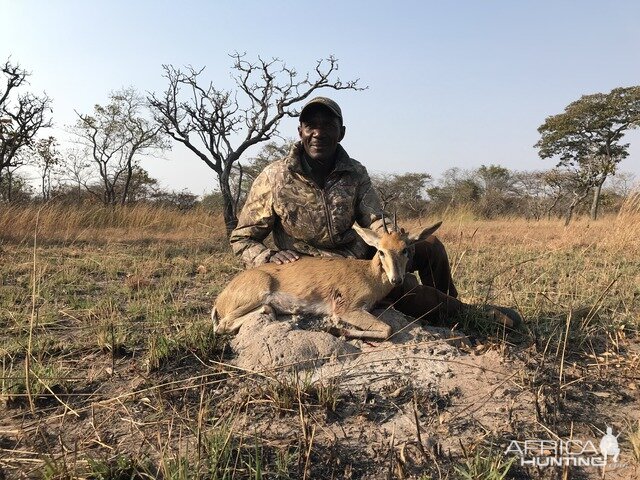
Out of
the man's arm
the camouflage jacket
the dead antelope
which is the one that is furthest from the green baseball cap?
the dead antelope

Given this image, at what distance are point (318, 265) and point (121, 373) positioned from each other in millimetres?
1541

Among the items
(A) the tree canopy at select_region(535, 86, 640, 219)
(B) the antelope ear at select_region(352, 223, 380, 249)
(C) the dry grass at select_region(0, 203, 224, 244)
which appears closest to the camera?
(B) the antelope ear at select_region(352, 223, 380, 249)

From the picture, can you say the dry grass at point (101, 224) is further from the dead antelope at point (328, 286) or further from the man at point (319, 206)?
the dead antelope at point (328, 286)

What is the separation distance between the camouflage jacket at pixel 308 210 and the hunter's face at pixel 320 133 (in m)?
0.11

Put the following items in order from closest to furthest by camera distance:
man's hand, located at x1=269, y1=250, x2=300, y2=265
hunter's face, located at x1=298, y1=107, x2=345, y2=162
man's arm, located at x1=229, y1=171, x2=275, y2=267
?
man's hand, located at x1=269, y1=250, x2=300, y2=265
hunter's face, located at x1=298, y1=107, x2=345, y2=162
man's arm, located at x1=229, y1=171, x2=275, y2=267

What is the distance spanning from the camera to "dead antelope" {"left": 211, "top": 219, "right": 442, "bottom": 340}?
3.38 m

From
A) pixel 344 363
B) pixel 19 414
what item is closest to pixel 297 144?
pixel 344 363

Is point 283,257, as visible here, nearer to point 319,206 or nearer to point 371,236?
point 319,206

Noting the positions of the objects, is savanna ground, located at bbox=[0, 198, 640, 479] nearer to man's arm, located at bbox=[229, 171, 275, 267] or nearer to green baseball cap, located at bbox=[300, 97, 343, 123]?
man's arm, located at bbox=[229, 171, 275, 267]

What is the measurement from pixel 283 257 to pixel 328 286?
1.83ft

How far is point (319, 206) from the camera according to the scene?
396 centimetres

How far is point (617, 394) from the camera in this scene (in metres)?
2.62

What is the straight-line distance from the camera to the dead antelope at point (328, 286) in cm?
338

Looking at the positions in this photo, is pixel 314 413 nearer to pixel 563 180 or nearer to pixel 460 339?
pixel 460 339
